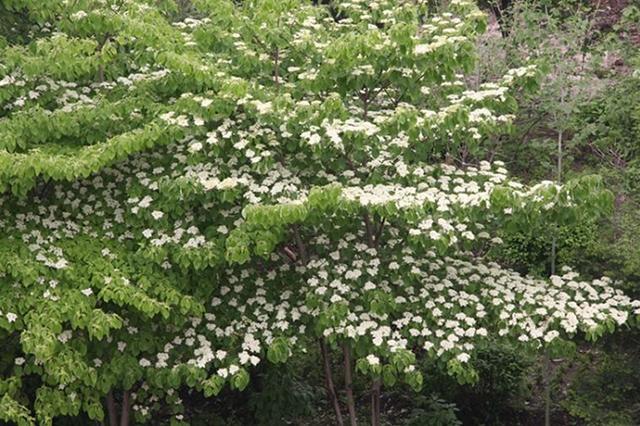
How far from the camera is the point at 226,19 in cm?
705

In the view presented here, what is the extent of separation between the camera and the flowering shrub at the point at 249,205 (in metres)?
6.30

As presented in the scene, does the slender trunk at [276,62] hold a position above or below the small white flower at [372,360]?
above

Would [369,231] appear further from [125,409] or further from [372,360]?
[125,409]

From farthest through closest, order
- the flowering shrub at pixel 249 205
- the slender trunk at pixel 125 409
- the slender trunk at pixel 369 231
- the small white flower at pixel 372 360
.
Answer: the slender trunk at pixel 125 409, the slender trunk at pixel 369 231, the small white flower at pixel 372 360, the flowering shrub at pixel 249 205

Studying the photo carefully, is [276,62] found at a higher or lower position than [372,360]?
higher

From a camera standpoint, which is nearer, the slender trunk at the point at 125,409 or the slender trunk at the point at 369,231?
the slender trunk at the point at 369,231

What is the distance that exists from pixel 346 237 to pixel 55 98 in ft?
8.82

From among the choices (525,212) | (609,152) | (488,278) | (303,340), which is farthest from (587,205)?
(609,152)

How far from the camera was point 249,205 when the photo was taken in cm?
608

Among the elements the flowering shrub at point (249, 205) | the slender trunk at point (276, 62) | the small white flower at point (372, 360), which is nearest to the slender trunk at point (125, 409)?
the flowering shrub at point (249, 205)

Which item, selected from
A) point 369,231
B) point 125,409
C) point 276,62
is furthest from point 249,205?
point 125,409

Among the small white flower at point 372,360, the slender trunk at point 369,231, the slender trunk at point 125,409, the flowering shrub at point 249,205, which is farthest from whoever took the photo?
the slender trunk at point 125,409

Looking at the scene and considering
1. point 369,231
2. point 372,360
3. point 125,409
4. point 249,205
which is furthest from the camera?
point 125,409

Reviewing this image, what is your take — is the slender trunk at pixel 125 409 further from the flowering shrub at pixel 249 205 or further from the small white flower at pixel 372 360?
the small white flower at pixel 372 360
